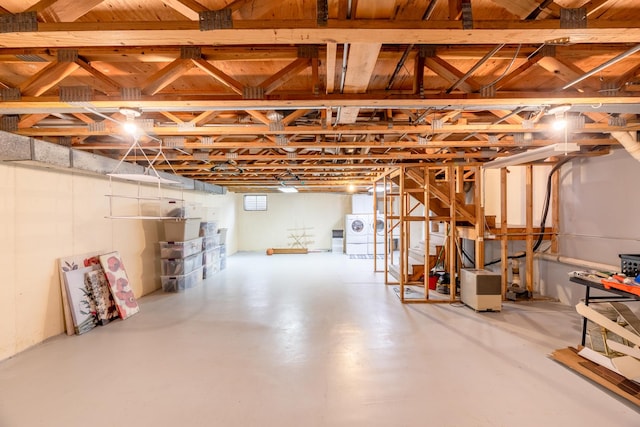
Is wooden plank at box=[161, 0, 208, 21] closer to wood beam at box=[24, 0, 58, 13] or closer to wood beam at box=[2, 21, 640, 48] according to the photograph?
wood beam at box=[2, 21, 640, 48]

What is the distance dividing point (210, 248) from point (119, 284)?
2.56 meters

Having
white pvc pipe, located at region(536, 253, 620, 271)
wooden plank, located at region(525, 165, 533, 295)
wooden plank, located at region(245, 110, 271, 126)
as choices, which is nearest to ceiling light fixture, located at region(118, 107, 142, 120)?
wooden plank, located at region(245, 110, 271, 126)

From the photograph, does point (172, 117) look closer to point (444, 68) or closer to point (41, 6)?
point (41, 6)

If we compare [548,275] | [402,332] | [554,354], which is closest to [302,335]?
[402,332]

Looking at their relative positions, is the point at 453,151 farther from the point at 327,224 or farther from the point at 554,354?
the point at 327,224

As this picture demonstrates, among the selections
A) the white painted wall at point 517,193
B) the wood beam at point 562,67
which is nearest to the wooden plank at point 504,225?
the white painted wall at point 517,193

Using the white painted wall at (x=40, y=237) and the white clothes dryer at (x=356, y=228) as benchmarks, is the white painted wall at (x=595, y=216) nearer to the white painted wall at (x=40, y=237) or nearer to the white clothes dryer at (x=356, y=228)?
the white clothes dryer at (x=356, y=228)

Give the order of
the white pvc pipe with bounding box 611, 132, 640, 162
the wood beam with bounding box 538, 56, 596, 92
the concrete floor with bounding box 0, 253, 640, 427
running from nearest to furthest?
the wood beam with bounding box 538, 56, 596, 92, the concrete floor with bounding box 0, 253, 640, 427, the white pvc pipe with bounding box 611, 132, 640, 162

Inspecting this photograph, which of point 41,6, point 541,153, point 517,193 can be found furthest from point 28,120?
point 517,193

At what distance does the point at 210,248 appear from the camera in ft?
22.0

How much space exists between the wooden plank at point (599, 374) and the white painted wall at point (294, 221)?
8197 mm

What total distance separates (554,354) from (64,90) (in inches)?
185

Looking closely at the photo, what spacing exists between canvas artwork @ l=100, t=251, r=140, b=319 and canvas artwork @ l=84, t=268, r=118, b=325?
66 mm

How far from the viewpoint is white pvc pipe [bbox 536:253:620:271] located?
3.83m
